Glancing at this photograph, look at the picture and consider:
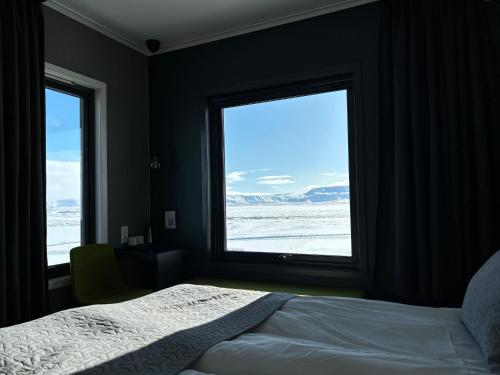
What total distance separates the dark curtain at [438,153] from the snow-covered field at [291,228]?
372 millimetres

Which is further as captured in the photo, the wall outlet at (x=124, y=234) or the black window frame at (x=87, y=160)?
the wall outlet at (x=124, y=234)

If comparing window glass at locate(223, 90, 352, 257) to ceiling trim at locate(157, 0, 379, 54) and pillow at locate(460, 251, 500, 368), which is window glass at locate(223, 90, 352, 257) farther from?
pillow at locate(460, 251, 500, 368)

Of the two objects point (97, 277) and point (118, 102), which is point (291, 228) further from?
point (118, 102)

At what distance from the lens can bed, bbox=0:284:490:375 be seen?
1.10 meters

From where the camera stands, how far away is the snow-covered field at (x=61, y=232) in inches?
109

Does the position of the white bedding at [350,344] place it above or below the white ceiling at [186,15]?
below

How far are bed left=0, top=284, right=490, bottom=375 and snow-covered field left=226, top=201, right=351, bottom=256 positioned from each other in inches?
47.1

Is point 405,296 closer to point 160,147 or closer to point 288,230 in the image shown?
point 288,230

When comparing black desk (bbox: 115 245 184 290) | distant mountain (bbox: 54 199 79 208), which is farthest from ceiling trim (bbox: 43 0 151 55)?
black desk (bbox: 115 245 184 290)

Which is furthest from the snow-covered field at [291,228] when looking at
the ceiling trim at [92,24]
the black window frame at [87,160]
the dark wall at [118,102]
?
the ceiling trim at [92,24]

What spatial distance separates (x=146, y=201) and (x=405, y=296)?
2.35 m

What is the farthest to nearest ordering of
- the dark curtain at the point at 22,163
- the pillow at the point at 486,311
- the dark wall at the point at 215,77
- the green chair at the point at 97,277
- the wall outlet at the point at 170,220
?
the wall outlet at the point at 170,220 → the dark wall at the point at 215,77 → the green chair at the point at 97,277 → the dark curtain at the point at 22,163 → the pillow at the point at 486,311

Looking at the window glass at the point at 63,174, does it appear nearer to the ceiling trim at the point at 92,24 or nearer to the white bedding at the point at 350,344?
the ceiling trim at the point at 92,24

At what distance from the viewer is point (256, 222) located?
10.8 ft
